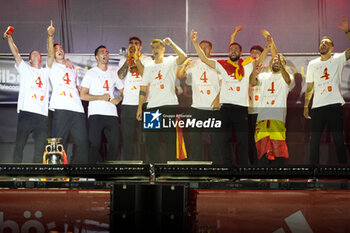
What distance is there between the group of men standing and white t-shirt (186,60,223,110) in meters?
0.01

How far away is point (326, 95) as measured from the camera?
438cm

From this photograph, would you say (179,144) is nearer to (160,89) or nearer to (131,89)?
(160,89)

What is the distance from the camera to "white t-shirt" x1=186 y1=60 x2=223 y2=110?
14.7 ft

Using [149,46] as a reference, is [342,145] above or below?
below

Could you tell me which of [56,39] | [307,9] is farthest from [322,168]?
[56,39]

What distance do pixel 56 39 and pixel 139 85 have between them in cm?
101

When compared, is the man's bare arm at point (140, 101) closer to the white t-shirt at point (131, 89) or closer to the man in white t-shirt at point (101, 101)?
the white t-shirt at point (131, 89)

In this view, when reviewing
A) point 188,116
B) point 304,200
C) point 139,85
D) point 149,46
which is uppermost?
point 149,46

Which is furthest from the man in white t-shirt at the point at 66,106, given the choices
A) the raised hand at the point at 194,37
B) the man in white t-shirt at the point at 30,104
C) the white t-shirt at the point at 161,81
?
the raised hand at the point at 194,37

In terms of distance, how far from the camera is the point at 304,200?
302 centimetres

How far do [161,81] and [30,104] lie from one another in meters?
1.40

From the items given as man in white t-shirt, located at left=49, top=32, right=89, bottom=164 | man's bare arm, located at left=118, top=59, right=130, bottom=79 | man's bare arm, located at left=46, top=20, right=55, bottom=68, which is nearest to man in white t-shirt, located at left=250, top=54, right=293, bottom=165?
man's bare arm, located at left=118, top=59, right=130, bottom=79

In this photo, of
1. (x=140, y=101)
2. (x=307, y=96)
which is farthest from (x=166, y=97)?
(x=307, y=96)

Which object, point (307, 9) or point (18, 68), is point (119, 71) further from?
point (307, 9)
